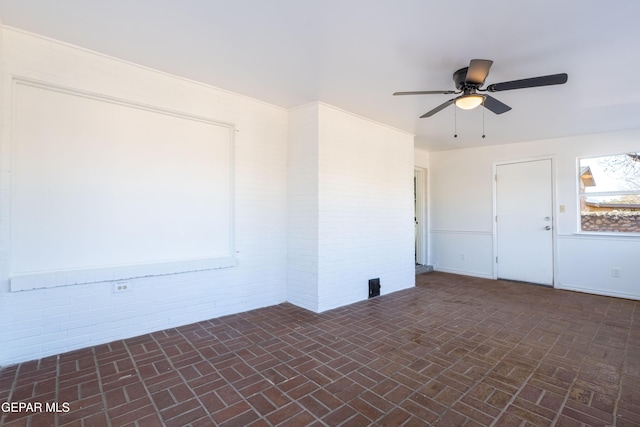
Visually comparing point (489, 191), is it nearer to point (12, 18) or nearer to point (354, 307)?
point (354, 307)

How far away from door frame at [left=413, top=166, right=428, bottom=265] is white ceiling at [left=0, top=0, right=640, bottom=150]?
297 cm

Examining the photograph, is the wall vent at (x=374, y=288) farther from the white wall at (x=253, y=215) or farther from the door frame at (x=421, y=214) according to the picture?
the door frame at (x=421, y=214)

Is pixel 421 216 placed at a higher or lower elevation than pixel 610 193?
lower

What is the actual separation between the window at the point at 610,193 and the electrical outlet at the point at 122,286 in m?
6.39

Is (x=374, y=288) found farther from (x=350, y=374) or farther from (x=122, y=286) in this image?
(x=122, y=286)

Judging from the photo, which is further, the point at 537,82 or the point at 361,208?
the point at 361,208

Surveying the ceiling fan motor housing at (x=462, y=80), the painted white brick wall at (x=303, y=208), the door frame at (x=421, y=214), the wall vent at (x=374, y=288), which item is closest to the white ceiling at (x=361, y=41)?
the ceiling fan motor housing at (x=462, y=80)

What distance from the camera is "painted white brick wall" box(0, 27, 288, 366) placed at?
234 centimetres

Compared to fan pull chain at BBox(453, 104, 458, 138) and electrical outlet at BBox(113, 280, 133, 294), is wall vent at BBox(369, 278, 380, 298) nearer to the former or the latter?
fan pull chain at BBox(453, 104, 458, 138)

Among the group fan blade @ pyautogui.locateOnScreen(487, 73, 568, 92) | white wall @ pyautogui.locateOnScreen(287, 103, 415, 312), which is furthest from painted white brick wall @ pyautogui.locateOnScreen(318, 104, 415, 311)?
fan blade @ pyautogui.locateOnScreen(487, 73, 568, 92)

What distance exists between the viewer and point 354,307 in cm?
386

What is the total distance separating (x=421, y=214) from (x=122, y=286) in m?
5.48

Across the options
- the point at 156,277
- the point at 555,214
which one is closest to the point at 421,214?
the point at 555,214

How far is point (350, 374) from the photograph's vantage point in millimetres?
2264
